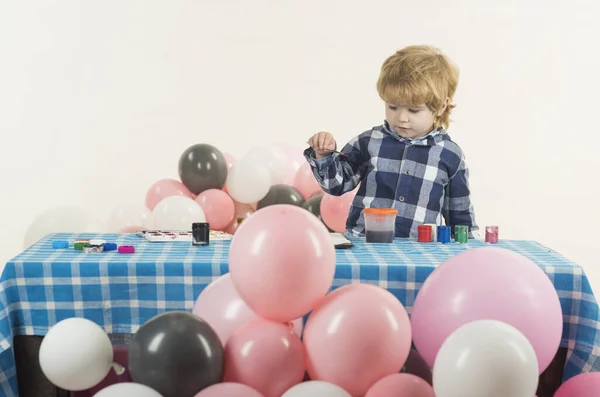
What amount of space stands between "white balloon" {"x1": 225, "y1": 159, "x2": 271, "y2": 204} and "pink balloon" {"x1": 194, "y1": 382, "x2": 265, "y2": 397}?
7.78 ft

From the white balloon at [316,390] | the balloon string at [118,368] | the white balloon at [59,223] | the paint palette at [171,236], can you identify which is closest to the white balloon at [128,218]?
the white balloon at [59,223]

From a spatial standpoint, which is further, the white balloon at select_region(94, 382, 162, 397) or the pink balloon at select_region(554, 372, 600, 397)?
the pink balloon at select_region(554, 372, 600, 397)

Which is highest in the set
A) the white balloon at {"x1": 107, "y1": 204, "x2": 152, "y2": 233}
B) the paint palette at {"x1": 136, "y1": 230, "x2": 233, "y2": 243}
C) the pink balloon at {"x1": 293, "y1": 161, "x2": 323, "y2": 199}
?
the paint palette at {"x1": 136, "y1": 230, "x2": 233, "y2": 243}

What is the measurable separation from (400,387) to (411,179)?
4.22 feet

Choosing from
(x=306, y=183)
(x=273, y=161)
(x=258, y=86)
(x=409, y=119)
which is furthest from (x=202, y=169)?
(x=258, y=86)

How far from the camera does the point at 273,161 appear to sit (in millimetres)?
4219

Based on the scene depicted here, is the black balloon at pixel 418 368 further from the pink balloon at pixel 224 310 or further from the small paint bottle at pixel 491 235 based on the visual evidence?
the small paint bottle at pixel 491 235

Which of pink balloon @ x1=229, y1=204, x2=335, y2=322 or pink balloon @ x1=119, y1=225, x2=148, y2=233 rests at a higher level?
pink balloon @ x1=229, y1=204, x2=335, y2=322

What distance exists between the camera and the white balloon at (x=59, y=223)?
3.77 metres

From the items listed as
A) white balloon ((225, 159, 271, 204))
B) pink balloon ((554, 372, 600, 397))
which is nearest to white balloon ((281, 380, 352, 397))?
pink balloon ((554, 372, 600, 397))

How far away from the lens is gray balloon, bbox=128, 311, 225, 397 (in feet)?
5.52

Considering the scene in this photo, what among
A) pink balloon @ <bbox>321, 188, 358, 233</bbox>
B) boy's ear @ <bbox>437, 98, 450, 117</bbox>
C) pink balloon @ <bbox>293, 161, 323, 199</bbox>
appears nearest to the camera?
boy's ear @ <bbox>437, 98, 450, 117</bbox>

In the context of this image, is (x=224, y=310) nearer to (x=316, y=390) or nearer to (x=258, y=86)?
(x=316, y=390)

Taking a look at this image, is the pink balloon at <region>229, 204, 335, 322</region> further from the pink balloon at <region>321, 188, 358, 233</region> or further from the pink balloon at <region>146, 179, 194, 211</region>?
the pink balloon at <region>146, 179, 194, 211</region>
